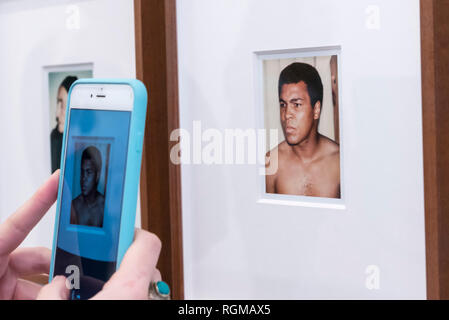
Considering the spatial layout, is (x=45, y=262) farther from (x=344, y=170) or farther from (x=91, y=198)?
(x=344, y=170)

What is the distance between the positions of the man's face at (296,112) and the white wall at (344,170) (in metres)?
0.05

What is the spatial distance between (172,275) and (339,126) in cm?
38

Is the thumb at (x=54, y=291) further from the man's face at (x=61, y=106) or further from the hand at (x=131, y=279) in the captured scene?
the man's face at (x=61, y=106)

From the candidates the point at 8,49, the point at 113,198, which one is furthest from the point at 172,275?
the point at 8,49

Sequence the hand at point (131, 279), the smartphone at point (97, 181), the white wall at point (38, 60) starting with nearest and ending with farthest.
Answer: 1. the hand at point (131, 279)
2. the smartphone at point (97, 181)
3. the white wall at point (38, 60)

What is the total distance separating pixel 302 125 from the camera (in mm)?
823

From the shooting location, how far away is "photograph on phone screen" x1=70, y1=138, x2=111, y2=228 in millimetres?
616

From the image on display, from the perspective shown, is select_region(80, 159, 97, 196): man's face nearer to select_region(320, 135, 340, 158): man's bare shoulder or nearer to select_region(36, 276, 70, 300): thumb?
select_region(36, 276, 70, 300): thumb

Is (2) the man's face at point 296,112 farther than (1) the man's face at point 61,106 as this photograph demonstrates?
No

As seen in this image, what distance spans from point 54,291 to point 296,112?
1.49 ft

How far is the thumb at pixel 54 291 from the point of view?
1.69ft

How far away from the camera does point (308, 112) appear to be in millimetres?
816

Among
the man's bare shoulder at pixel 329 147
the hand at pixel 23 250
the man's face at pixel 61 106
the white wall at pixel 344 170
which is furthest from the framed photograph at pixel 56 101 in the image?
the man's bare shoulder at pixel 329 147
